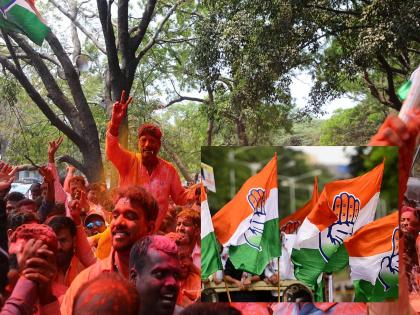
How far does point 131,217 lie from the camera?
11.9ft

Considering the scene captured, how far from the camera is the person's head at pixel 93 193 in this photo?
20.1 ft

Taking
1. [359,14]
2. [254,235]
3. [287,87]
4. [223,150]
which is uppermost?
[359,14]

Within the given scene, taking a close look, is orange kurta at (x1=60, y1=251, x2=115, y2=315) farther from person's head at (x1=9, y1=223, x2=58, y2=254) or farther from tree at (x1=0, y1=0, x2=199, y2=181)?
tree at (x1=0, y1=0, x2=199, y2=181)

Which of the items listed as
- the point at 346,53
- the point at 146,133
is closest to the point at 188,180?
the point at 346,53

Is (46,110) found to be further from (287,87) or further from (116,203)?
(116,203)

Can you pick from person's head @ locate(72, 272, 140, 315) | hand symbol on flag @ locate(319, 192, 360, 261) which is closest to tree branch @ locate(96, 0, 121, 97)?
hand symbol on flag @ locate(319, 192, 360, 261)

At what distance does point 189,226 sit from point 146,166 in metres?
0.41

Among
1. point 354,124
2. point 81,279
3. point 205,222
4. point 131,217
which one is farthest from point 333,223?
point 354,124

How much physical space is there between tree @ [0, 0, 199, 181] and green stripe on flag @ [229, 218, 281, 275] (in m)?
2.66

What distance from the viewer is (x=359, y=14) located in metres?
9.74

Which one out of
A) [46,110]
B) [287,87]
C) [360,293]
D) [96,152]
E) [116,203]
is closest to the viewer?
[360,293]

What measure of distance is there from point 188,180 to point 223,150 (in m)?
4.93

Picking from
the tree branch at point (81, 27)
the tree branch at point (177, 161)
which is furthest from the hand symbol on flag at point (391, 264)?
the tree branch at point (81, 27)

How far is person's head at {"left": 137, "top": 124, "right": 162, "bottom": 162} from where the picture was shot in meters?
4.39
